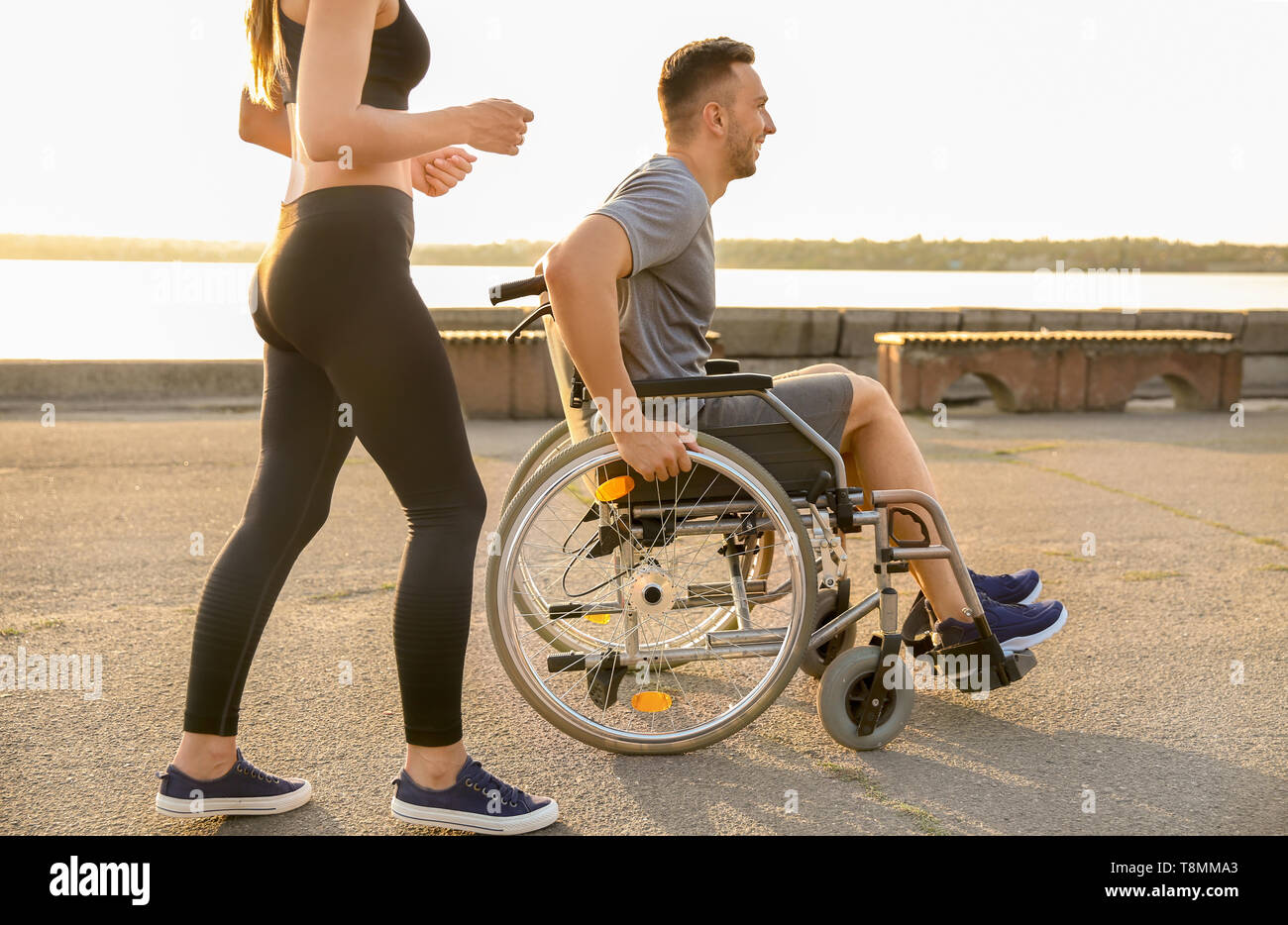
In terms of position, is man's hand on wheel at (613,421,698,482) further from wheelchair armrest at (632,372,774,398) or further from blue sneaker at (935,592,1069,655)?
blue sneaker at (935,592,1069,655)

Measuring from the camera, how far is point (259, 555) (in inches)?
88.6

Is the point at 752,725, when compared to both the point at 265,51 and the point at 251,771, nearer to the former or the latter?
the point at 251,771

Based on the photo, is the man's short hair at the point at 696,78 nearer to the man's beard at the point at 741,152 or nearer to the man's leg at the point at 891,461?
the man's beard at the point at 741,152

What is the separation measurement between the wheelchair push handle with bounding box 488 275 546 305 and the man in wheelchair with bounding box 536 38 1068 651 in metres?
0.08

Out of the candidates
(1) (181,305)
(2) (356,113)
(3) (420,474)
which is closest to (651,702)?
(3) (420,474)

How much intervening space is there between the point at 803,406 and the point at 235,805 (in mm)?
1420

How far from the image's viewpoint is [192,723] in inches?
89.4

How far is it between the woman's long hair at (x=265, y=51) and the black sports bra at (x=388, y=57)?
0.01m

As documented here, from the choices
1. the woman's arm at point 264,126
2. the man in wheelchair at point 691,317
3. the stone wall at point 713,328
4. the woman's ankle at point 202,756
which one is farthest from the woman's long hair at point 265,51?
the stone wall at point 713,328

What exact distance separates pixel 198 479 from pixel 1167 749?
4.86 metres

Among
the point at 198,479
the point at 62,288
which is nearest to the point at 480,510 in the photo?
the point at 198,479

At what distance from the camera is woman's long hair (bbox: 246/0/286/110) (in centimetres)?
209
